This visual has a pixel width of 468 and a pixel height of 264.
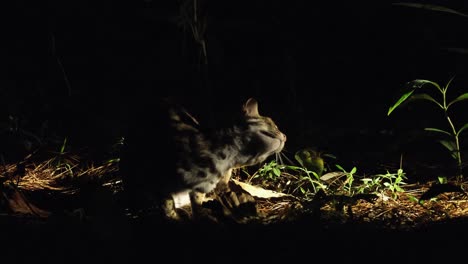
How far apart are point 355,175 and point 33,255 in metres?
1.74

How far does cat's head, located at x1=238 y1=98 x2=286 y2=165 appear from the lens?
2504 mm

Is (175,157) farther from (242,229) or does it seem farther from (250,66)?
(250,66)

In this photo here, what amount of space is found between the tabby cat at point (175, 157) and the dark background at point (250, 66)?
69cm

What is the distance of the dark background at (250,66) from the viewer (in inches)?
133

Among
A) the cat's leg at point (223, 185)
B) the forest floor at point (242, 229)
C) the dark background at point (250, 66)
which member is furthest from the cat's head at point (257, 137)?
the dark background at point (250, 66)

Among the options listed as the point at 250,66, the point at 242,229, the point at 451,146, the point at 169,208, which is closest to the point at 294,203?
the point at 169,208

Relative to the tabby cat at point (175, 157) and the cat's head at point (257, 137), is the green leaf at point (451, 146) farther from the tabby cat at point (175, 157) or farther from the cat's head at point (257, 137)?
the tabby cat at point (175, 157)

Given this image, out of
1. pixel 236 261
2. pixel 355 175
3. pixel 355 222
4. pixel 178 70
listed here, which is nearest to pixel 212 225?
pixel 236 261

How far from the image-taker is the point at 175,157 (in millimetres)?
2307

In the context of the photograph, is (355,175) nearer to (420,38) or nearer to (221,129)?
(221,129)

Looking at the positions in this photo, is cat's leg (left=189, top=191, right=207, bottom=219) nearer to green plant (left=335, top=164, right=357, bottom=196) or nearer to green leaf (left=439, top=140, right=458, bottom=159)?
green plant (left=335, top=164, right=357, bottom=196)

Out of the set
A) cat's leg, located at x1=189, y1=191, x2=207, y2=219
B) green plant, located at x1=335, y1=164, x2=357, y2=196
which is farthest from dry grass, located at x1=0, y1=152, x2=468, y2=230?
cat's leg, located at x1=189, y1=191, x2=207, y2=219

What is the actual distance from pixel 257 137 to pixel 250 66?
1502 mm

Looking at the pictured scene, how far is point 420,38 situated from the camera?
11.5 feet
